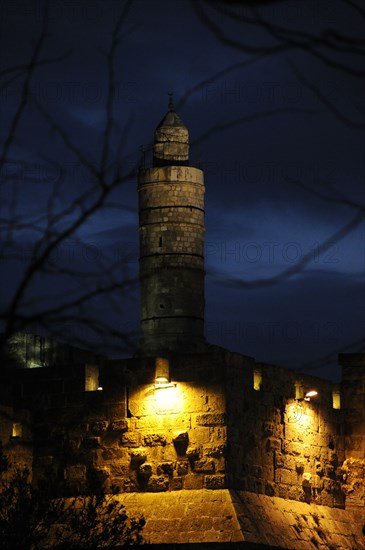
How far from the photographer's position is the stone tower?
30.5 m

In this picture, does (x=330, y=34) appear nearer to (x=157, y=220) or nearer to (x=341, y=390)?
(x=341, y=390)

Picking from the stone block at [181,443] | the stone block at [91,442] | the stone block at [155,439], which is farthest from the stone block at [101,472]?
the stone block at [181,443]

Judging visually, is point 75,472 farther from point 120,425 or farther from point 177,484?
point 177,484

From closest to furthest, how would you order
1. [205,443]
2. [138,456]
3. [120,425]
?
[205,443] → [138,456] → [120,425]

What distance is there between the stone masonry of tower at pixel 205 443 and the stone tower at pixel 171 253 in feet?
25.1

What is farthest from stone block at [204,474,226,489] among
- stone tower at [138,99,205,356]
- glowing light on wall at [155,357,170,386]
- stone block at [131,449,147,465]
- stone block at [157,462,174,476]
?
stone tower at [138,99,205,356]

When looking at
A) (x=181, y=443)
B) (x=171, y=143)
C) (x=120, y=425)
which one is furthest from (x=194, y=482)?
(x=171, y=143)

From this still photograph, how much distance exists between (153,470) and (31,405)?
242 cm

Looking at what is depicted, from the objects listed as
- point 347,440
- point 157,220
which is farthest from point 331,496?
point 157,220

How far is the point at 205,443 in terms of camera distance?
20.1 m

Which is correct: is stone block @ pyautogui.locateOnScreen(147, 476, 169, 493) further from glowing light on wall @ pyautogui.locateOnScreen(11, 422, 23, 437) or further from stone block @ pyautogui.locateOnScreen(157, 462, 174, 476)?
glowing light on wall @ pyautogui.locateOnScreen(11, 422, 23, 437)

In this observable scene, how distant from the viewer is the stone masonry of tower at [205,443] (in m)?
19.9

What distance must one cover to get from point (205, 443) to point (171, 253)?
1095cm

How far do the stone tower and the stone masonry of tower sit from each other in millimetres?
7652
